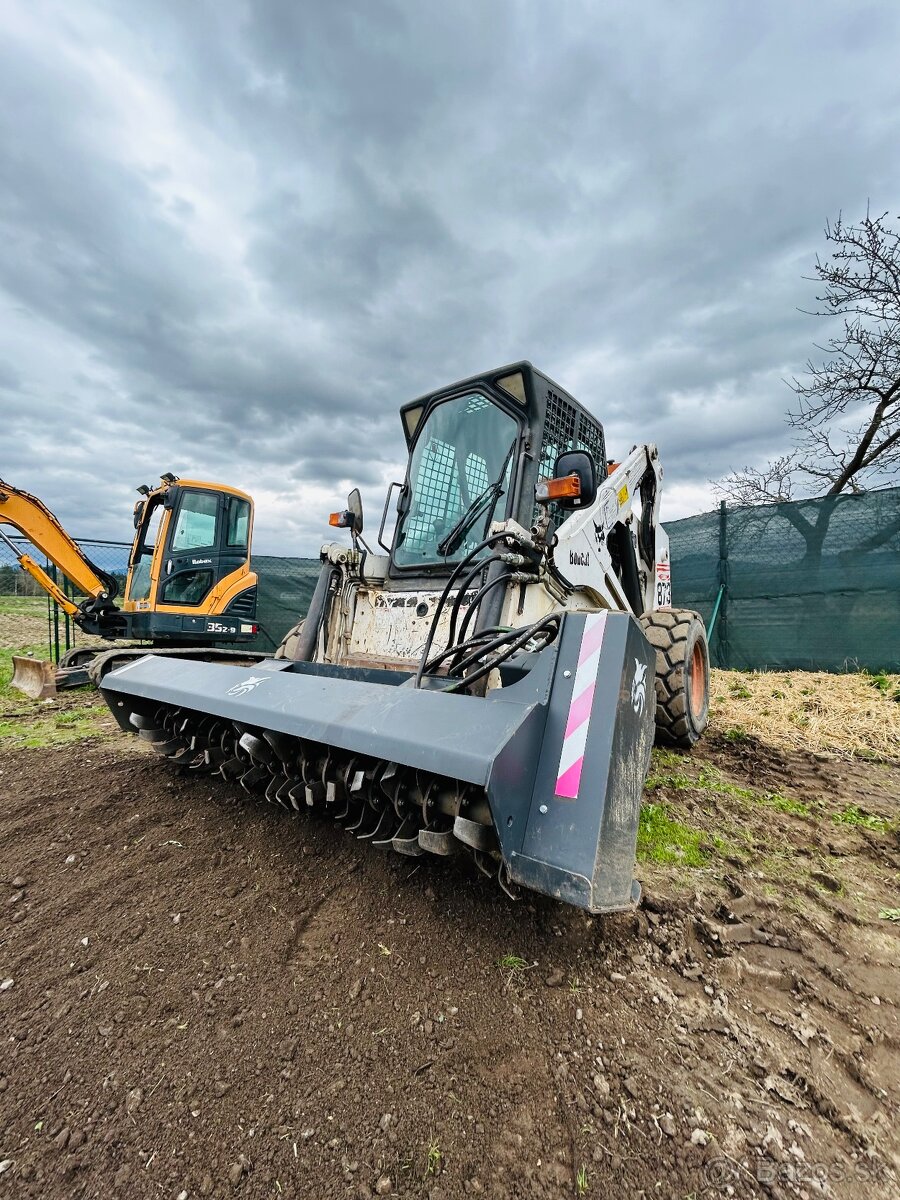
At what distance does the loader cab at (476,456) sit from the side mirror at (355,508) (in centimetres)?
25

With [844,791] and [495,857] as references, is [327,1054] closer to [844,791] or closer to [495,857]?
[495,857]

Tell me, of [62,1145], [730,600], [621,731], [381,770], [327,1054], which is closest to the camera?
[62,1145]

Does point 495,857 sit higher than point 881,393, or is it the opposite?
point 881,393

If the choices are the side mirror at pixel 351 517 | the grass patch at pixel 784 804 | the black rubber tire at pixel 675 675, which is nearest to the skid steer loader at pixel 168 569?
the side mirror at pixel 351 517

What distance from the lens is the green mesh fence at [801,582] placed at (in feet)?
22.5

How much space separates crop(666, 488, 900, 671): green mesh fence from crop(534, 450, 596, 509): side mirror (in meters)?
6.14

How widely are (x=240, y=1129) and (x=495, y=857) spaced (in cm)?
91

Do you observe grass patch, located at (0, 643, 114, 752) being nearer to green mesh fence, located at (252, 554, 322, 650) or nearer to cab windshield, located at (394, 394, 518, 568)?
cab windshield, located at (394, 394, 518, 568)

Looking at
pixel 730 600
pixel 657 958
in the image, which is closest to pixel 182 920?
pixel 657 958

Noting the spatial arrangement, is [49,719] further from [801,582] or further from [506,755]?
[801,582]

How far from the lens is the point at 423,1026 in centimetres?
149

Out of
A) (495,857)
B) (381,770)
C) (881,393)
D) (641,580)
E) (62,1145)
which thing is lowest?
(62,1145)

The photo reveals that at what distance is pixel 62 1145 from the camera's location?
118cm

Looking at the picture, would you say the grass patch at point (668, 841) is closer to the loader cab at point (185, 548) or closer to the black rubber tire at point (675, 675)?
the black rubber tire at point (675, 675)
